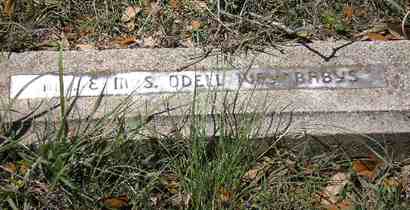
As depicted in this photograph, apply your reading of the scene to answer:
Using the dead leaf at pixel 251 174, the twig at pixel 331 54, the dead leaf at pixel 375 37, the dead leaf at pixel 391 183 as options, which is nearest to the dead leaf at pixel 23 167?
the dead leaf at pixel 251 174

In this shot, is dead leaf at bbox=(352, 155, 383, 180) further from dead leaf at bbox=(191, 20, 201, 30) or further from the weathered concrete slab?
dead leaf at bbox=(191, 20, 201, 30)

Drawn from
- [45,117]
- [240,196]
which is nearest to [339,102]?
[240,196]

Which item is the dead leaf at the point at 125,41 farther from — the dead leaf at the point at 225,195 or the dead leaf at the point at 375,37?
the dead leaf at the point at 375,37

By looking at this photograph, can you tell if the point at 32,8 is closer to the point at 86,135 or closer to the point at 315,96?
the point at 86,135

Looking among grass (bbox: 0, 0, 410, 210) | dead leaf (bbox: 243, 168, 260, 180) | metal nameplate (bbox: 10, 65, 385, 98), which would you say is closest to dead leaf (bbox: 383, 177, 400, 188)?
grass (bbox: 0, 0, 410, 210)

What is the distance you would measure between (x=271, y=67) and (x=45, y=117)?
43.2 inches

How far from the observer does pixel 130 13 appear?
3.23m

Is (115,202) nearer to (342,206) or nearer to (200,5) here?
(342,206)

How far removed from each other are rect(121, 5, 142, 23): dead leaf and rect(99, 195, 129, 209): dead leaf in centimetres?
130

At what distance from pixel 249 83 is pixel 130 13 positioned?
98cm

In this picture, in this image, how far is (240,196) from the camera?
2369 millimetres

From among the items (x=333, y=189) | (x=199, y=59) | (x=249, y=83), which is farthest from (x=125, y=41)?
(x=333, y=189)

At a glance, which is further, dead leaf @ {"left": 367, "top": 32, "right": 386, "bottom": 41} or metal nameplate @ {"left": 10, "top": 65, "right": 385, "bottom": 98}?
dead leaf @ {"left": 367, "top": 32, "right": 386, "bottom": 41}

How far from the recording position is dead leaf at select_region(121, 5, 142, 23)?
3.23 metres
